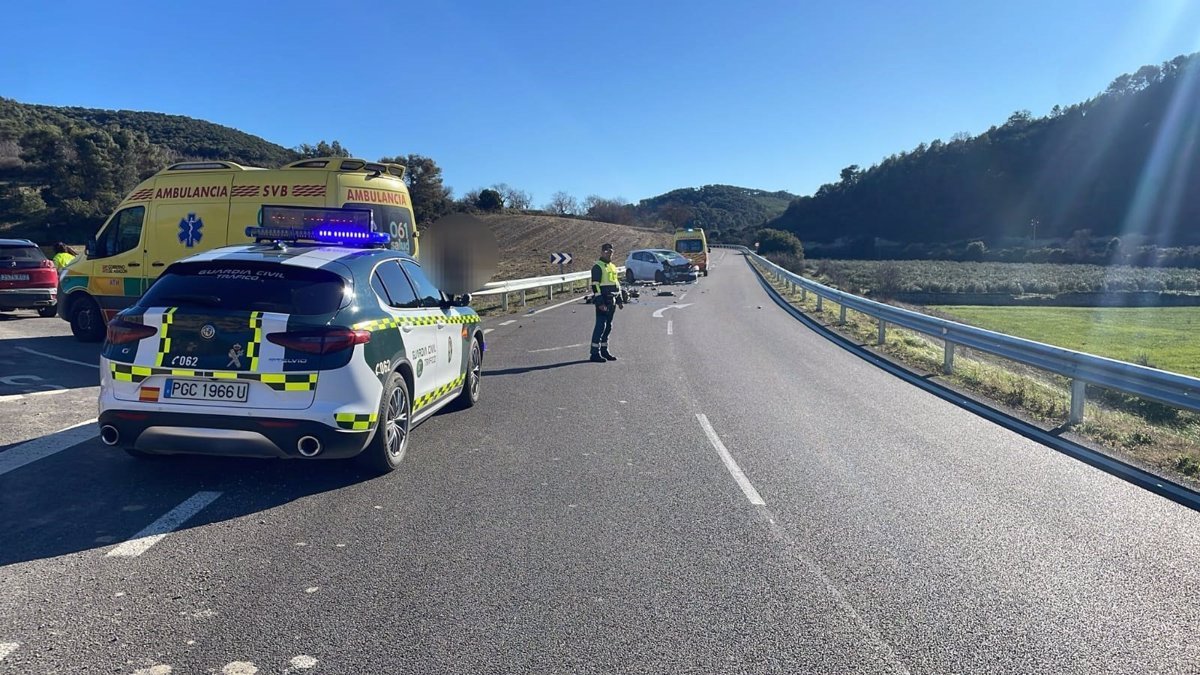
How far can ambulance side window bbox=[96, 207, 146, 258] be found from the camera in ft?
40.1

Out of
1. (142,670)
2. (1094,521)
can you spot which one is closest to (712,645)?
(142,670)

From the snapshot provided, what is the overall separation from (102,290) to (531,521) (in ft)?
36.7

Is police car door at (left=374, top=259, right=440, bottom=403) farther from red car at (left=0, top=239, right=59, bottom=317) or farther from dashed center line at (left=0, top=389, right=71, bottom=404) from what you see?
red car at (left=0, top=239, right=59, bottom=317)

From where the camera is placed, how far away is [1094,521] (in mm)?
5090

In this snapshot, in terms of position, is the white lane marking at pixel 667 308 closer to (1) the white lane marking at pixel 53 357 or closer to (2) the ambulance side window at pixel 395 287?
(1) the white lane marking at pixel 53 357

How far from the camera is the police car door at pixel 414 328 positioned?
20.0ft

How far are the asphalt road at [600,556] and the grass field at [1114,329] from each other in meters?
14.3

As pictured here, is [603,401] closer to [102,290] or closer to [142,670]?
[142,670]

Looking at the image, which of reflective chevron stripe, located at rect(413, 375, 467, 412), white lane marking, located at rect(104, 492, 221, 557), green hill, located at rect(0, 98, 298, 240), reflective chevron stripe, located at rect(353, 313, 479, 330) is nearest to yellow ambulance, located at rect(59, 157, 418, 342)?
reflective chevron stripe, located at rect(353, 313, 479, 330)

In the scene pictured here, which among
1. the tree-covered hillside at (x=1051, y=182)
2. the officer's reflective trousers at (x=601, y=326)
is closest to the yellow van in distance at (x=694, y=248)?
the officer's reflective trousers at (x=601, y=326)

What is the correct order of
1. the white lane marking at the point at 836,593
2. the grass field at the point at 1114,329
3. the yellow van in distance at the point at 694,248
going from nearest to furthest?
1. the white lane marking at the point at 836,593
2. the grass field at the point at 1114,329
3. the yellow van in distance at the point at 694,248

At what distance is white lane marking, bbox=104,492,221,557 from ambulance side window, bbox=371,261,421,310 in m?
Answer: 1.95

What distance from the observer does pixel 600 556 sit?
425 cm

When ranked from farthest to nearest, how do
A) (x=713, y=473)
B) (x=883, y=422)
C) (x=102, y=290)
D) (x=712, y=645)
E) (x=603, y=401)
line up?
1. (x=102, y=290)
2. (x=603, y=401)
3. (x=883, y=422)
4. (x=713, y=473)
5. (x=712, y=645)
